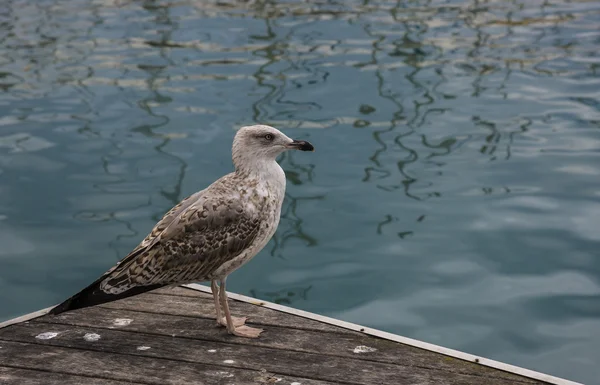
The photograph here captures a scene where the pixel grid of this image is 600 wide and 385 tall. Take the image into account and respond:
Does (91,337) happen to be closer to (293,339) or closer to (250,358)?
(250,358)

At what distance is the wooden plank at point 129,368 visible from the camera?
5.18 meters

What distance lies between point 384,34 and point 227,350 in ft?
48.3

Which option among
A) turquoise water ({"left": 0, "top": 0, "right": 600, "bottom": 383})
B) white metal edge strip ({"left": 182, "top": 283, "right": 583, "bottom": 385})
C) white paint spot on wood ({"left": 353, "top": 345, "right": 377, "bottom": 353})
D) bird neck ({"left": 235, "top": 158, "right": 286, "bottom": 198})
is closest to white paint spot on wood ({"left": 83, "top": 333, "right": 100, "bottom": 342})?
white metal edge strip ({"left": 182, "top": 283, "right": 583, "bottom": 385})

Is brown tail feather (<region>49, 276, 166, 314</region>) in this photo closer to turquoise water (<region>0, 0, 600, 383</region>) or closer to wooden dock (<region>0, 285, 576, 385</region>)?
wooden dock (<region>0, 285, 576, 385</region>)

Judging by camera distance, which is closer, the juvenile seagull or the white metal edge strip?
the white metal edge strip

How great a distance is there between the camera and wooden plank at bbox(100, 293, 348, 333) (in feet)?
19.9

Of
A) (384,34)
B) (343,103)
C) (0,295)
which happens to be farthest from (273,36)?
(0,295)

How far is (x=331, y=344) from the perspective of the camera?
5.72 meters

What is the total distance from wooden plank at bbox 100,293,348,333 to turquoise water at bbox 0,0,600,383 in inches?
92.0

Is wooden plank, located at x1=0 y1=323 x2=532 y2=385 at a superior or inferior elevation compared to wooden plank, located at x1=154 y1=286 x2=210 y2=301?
superior

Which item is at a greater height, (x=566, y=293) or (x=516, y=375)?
(x=516, y=375)

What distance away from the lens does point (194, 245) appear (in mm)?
5605

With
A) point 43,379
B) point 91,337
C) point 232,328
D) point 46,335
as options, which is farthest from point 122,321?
point 43,379

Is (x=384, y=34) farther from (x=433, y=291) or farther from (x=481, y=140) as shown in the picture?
(x=433, y=291)
